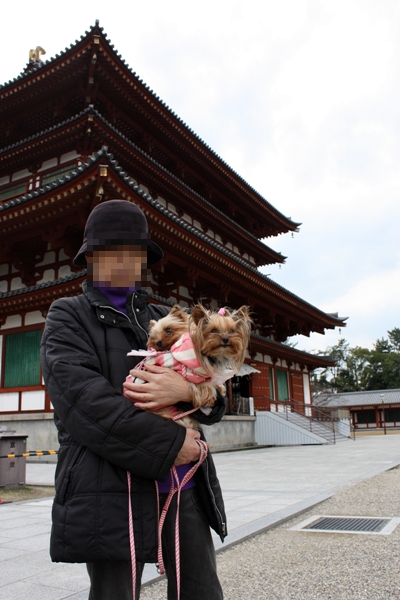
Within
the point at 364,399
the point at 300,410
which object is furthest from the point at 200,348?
the point at 364,399

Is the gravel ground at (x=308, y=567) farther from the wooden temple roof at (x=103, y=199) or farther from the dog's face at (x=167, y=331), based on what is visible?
the wooden temple roof at (x=103, y=199)

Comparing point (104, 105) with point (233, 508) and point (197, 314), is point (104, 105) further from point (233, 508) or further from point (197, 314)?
point (197, 314)

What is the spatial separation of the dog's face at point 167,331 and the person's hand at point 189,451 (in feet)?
1.35

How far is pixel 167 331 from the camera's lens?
6.71ft

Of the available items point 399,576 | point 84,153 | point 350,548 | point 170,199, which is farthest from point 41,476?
point 170,199

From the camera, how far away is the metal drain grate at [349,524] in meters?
4.86

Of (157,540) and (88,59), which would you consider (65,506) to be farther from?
(88,59)

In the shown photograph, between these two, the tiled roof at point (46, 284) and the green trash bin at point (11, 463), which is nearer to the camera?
the green trash bin at point (11, 463)

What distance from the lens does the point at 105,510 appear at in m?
1.57

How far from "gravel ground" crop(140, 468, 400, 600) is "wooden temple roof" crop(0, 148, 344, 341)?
7.74 meters

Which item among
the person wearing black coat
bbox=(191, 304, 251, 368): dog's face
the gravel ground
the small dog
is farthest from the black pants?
the gravel ground

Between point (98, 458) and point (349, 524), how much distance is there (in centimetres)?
445

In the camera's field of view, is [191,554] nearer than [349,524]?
Yes

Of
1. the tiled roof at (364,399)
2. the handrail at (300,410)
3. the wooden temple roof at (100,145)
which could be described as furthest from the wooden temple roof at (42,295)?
the tiled roof at (364,399)
